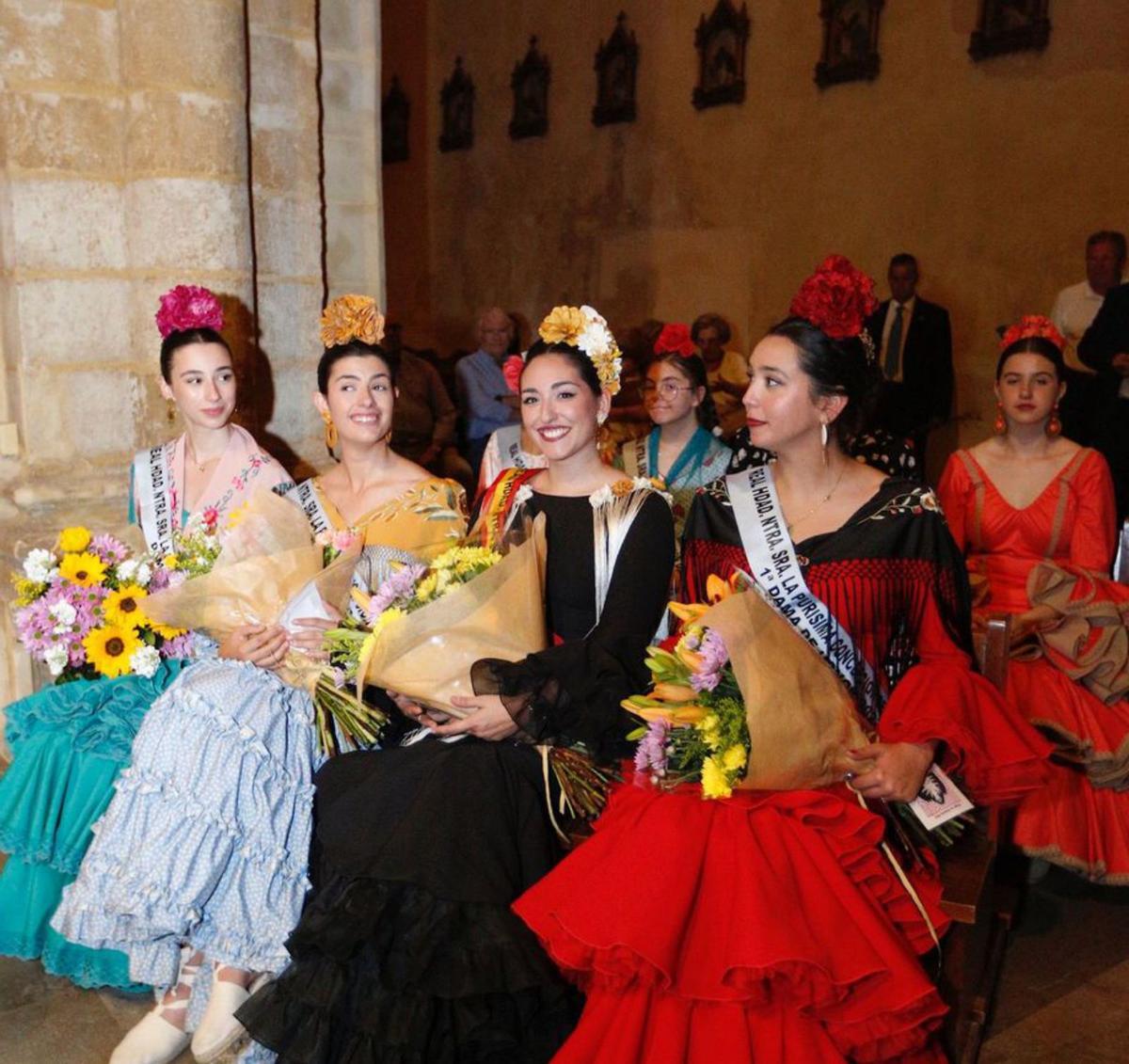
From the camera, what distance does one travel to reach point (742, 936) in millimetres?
2074

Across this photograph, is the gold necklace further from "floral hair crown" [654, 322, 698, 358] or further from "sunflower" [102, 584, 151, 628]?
"floral hair crown" [654, 322, 698, 358]

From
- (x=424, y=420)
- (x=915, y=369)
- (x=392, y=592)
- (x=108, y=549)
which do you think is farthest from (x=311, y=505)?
(x=915, y=369)

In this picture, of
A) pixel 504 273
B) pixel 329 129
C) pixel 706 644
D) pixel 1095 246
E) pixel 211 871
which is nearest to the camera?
pixel 706 644

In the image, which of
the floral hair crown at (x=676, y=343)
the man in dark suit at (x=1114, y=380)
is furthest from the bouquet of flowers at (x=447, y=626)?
the man in dark suit at (x=1114, y=380)

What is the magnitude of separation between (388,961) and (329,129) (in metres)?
3.28

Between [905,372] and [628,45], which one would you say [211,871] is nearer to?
[905,372]

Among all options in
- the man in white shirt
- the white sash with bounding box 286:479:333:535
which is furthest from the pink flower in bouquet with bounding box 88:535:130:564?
the man in white shirt

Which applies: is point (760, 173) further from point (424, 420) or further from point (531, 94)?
point (424, 420)

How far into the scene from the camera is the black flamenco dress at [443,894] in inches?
92.3

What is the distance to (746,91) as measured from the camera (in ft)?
32.5

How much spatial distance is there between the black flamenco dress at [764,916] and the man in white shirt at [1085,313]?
14.2 feet

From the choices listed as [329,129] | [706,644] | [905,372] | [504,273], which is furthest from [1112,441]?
[504,273]

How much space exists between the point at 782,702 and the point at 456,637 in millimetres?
690

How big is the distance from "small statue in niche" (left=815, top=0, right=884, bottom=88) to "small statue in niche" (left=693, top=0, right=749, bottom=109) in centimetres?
82
